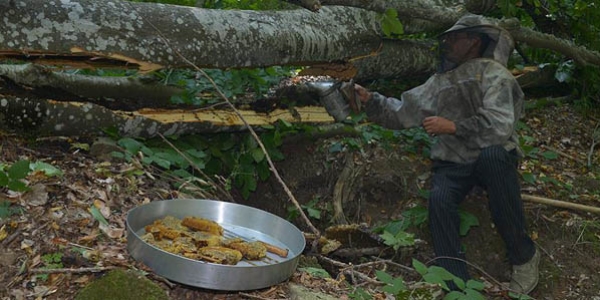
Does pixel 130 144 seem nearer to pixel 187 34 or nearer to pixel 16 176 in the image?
pixel 187 34

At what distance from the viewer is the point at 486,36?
4.70 meters

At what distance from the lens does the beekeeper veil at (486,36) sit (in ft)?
15.0

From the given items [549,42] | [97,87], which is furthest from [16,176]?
[549,42]

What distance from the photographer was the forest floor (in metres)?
2.93

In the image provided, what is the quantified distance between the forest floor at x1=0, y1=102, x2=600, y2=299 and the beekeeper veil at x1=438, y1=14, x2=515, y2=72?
1.01 m

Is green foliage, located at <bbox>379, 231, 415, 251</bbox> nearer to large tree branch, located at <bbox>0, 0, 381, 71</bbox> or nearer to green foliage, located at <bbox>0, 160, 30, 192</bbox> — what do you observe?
large tree branch, located at <bbox>0, 0, 381, 71</bbox>

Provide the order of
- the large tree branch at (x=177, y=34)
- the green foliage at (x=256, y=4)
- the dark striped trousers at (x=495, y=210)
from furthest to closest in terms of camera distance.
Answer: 1. the green foliage at (x=256, y=4)
2. the dark striped trousers at (x=495, y=210)
3. the large tree branch at (x=177, y=34)

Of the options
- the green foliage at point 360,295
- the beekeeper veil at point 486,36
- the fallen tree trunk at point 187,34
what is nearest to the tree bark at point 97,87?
the fallen tree trunk at point 187,34

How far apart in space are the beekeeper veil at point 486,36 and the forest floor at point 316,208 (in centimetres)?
Result: 101

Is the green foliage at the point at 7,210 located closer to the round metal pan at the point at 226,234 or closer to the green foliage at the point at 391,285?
the round metal pan at the point at 226,234

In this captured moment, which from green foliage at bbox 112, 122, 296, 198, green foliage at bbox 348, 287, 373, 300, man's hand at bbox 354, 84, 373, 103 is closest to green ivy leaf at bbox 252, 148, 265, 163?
green foliage at bbox 112, 122, 296, 198

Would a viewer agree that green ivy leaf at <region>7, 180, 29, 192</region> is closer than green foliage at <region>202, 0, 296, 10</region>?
Yes

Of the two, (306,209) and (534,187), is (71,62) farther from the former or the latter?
(534,187)

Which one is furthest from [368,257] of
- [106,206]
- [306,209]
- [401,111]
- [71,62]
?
[71,62]
